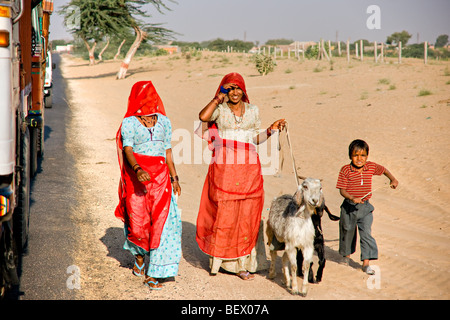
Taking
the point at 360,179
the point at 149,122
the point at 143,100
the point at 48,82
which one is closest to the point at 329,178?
the point at 360,179

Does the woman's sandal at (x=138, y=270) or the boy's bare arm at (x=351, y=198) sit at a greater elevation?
the boy's bare arm at (x=351, y=198)

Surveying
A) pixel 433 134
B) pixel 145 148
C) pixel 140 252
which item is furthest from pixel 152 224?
pixel 433 134

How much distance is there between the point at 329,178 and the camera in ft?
33.2

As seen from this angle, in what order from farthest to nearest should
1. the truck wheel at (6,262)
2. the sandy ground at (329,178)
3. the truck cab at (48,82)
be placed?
1. the truck cab at (48,82)
2. the sandy ground at (329,178)
3. the truck wheel at (6,262)

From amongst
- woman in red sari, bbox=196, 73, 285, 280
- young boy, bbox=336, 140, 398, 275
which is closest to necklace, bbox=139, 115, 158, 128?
woman in red sari, bbox=196, 73, 285, 280

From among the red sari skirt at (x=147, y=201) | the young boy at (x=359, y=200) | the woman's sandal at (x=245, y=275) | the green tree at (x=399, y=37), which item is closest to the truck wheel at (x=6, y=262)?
the red sari skirt at (x=147, y=201)

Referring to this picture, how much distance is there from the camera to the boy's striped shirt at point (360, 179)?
5.52 metres

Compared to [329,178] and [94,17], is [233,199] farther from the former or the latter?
[94,17]

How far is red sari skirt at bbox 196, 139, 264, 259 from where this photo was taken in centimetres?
530

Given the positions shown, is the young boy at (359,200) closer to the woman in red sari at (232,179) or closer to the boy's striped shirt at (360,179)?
the boy's striped shirt at (360,179)

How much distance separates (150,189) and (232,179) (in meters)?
0.84

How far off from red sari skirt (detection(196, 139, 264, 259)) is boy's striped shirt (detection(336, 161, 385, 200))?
3.15ft

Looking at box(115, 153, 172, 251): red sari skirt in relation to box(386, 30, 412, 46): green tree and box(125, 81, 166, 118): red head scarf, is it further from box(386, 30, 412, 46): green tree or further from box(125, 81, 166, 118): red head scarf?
box(386, 30, 412, 46): green tree
